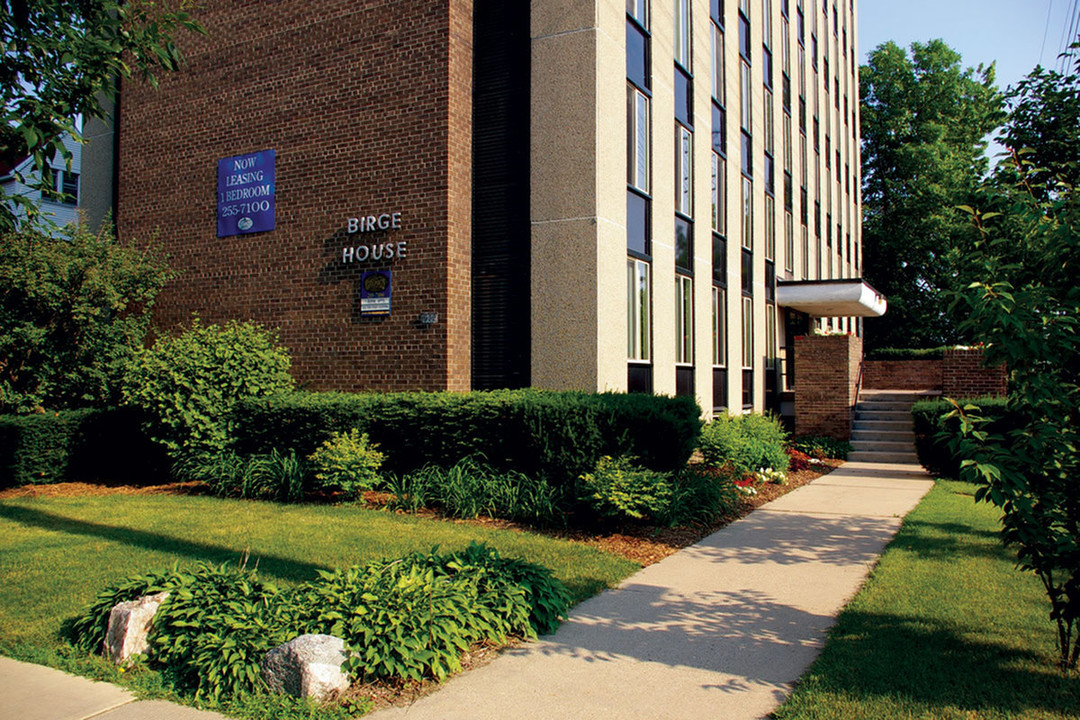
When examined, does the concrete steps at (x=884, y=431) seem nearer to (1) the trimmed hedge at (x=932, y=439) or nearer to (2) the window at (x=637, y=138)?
(1) the trimmed hedge at (x=932, y=439)

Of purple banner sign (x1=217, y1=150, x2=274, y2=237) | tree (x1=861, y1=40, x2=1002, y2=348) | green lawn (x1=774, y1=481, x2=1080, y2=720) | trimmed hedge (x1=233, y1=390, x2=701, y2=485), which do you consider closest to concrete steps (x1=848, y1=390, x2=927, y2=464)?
trimmed hedge (x1=233, y1=390, x2=701, y2=485)

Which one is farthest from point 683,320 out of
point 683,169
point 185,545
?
point 185,545

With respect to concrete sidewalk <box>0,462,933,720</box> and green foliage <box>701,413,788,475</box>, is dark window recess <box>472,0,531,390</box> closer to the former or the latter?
green foliage <box>701,413,788,475</box>

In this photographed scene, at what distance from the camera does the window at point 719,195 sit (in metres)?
17.3

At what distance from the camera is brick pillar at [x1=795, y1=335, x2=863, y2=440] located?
1694 cm

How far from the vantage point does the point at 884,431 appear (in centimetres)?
1753

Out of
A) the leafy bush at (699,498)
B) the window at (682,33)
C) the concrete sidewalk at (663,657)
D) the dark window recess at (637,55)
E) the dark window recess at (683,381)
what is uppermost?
the window at (682,33)

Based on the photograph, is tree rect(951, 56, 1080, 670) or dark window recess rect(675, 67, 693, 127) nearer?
tree rect(951, 56, 1080, 670)

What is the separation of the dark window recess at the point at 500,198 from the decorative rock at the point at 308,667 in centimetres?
767

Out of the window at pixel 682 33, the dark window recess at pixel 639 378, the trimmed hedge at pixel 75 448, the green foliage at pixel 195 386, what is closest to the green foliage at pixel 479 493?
the green foliage at pixel 195 386

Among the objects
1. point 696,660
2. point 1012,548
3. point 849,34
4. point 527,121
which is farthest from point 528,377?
point 849,34

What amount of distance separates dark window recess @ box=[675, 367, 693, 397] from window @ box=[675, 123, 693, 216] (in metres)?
3.00

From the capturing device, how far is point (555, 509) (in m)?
8.95

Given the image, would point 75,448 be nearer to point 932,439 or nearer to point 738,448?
point 738,448
